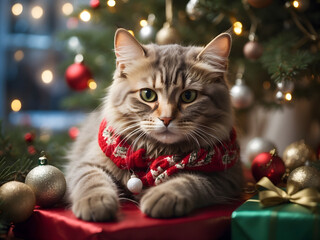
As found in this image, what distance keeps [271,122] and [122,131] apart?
1.78 metres

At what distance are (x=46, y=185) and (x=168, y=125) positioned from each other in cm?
41

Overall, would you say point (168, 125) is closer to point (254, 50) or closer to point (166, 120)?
point (166, 120)

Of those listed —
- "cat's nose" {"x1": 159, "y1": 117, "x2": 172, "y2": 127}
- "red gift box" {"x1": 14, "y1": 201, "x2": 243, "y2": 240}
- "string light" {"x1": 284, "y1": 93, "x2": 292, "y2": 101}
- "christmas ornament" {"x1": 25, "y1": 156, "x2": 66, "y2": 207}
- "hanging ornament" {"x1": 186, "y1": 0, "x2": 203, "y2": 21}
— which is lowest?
"red gift box" {"x1": 14, "y1": 201, "x2": 243, "y2": 240}

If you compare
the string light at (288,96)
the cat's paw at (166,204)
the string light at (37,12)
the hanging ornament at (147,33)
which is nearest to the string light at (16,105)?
the hanging ornament at (147,33)

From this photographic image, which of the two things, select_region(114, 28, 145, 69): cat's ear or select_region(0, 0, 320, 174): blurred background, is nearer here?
select_region(114, 28, 145, 69): cat's ear

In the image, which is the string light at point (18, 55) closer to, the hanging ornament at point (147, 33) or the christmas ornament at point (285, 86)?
the hanging ornament at point (147, 33)

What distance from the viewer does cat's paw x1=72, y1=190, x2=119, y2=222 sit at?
2.94ft

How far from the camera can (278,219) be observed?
0.91 meters

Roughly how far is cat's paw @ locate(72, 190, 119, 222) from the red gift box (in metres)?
0.02

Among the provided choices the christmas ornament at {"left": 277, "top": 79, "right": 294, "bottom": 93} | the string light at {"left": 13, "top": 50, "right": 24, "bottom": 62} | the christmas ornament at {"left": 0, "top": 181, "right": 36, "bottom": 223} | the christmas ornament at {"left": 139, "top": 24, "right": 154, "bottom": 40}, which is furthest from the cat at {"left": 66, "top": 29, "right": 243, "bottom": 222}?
the string light at {"left": 13, "top": 50, "right": 24, "bottom": 62}

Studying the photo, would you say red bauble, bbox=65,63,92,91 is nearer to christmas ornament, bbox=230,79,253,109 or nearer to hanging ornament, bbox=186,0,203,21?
hanging ornament, bbox=186,0,203,21

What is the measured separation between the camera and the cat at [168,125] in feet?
3.48

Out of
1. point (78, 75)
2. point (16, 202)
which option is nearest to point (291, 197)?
point (16, 202)

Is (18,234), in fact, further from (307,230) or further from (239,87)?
(239,87)
